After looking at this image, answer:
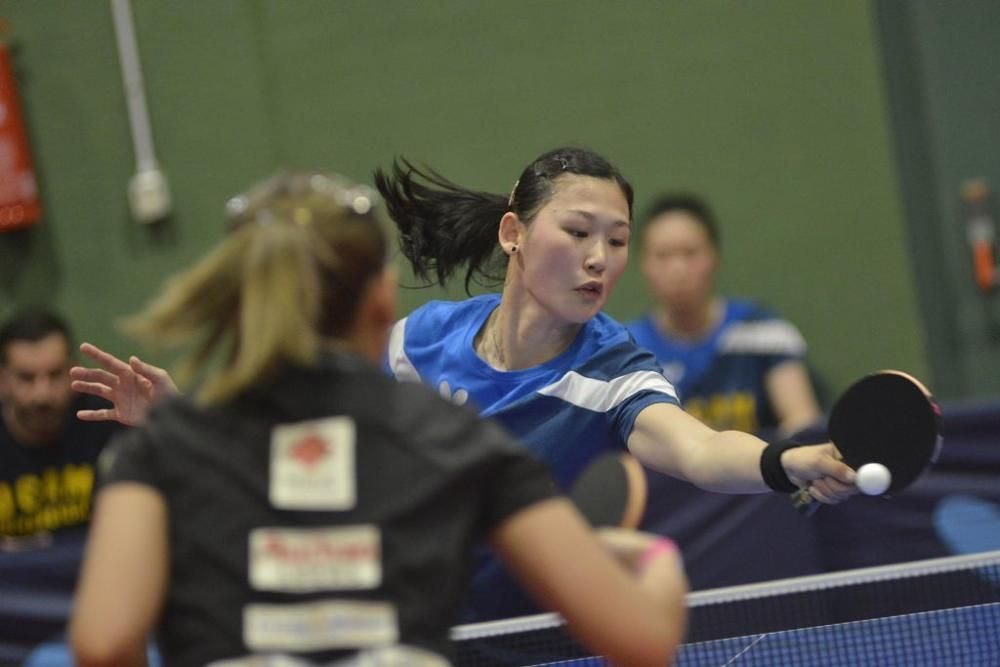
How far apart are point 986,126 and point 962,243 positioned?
1.77 feet

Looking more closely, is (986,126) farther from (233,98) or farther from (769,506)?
(233,98)

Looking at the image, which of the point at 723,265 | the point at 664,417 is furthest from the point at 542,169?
the point at 723,265

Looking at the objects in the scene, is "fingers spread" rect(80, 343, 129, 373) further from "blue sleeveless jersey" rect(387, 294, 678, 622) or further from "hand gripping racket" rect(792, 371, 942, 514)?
"hand gripping racket" rect(792, 371, 942, 514)

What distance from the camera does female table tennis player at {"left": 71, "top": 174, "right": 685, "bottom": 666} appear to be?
180 cm

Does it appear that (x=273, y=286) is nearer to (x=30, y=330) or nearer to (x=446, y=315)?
(x=446, y=315)

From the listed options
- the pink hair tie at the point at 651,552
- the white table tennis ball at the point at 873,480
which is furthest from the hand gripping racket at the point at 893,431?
the pink hair tie at the point at 651,552

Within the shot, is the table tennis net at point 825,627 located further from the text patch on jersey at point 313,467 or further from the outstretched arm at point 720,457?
the text patch on jersey at point 313,467

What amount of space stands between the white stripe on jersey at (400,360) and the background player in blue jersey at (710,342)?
2161mm

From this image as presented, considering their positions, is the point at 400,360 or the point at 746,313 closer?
the point at 400,360

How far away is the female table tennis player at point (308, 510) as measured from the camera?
180 cm

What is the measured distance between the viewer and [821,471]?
275 centimetres

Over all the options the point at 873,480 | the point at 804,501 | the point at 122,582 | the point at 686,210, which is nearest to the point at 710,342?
the point at 686,210

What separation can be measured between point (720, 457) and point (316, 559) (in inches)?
52.1

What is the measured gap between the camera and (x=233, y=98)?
6.56 meters
